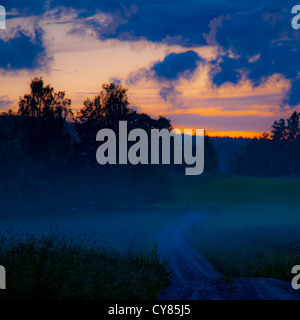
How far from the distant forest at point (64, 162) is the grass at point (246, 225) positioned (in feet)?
37.5

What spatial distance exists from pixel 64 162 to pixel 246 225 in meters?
30.8

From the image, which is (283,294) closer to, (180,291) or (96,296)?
(180,291)

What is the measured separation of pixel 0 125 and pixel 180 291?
47.4 meters

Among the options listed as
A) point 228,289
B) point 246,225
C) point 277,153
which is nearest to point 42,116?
point 246,225

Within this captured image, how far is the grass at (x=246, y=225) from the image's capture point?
22281 millimetres

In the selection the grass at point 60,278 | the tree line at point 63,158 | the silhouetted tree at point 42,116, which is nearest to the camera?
the grass at point 60,278

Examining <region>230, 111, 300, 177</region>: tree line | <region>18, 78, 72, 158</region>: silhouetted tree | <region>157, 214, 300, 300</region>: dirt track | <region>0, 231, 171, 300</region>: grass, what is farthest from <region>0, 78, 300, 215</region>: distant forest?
<region>230, 111, 300, 177</region>: tree line

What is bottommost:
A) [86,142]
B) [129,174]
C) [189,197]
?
[189,197]

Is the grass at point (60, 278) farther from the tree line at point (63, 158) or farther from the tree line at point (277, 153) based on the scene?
the tree line at point (277, 153)

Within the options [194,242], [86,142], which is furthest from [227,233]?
[86,142]

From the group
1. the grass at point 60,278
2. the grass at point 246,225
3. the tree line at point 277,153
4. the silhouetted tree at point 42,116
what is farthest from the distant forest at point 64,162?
the tree line at point 277,153

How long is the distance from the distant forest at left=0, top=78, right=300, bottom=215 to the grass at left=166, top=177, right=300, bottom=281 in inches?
450

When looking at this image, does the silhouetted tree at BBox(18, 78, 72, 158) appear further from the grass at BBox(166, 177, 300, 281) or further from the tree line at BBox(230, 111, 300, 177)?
the tree line at BBox(230, 111, 300, 177)
